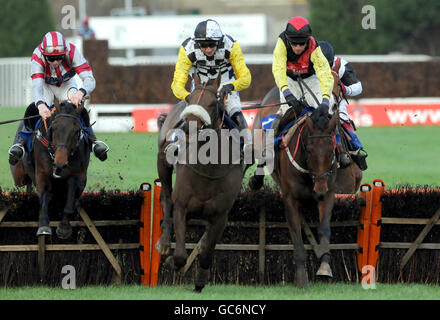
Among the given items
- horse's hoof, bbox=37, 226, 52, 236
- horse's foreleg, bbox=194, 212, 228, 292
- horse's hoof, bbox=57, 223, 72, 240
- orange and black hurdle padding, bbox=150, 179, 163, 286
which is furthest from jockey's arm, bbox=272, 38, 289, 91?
horse's hoof, bbox=37, 226, 52, 236

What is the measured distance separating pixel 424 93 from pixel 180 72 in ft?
54.7

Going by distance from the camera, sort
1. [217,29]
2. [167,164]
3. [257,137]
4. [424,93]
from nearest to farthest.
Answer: [217,29]
[167,164]
[257,137]
[424,93]

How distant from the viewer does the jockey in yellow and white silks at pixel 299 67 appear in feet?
27.9

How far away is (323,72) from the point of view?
28.0 feet

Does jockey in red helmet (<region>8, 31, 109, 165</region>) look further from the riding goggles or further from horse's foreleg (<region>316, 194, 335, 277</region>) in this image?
horse's foreleg (<region>316, 194, 335, 277</region>)

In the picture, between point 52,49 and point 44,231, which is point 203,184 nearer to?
point 44,231

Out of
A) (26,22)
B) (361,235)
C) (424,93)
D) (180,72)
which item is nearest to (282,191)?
(361,235)

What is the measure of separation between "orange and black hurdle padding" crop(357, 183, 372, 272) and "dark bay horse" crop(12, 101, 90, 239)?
262cm

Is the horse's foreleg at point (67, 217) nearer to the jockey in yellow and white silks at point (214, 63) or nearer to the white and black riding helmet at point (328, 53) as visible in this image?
the jockey in yellow and white silks at point (214, 63)

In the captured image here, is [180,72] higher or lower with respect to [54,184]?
higher

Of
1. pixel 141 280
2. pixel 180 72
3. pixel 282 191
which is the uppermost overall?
pixel 180 72

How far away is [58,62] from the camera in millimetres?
8953

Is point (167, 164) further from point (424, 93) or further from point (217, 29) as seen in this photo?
point (424, 93)

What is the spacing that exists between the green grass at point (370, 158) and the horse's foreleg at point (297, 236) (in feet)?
15.9
